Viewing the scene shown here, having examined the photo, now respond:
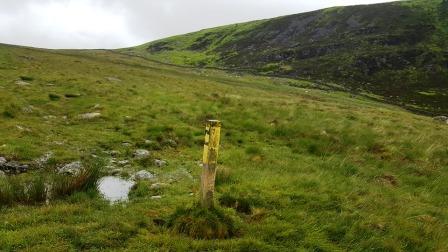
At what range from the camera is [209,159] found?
1053cm

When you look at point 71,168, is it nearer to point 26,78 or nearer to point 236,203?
point 236,203

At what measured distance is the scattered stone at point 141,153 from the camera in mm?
17188

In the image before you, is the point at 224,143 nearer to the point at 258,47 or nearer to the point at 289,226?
the point at 289,226

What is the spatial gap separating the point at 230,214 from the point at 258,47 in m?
164

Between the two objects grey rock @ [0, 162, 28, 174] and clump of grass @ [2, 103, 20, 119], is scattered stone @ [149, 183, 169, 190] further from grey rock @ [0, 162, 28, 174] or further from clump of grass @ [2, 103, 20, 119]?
clump of grass @ [2, 103, 20, 119]

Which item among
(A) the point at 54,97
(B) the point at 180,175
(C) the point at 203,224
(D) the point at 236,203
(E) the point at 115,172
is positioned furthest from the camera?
(A) the point at 54,97

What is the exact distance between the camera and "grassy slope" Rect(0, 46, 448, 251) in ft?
33.7

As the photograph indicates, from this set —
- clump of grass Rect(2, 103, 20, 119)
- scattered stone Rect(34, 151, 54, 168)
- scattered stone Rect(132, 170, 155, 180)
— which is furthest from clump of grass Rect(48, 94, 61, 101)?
→ scattered stone Rect(132, 170, 155, 180)

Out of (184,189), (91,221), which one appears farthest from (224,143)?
(91,221)

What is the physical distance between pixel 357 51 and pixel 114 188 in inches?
5632

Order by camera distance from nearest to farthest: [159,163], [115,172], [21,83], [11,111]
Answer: [115,172] → [159,163] → [11,111] → [21,83]

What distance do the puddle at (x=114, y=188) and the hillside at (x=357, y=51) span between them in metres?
84.3

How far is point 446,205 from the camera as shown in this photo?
14.8m

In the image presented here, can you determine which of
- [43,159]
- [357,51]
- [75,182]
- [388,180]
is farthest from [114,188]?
[357,51]
